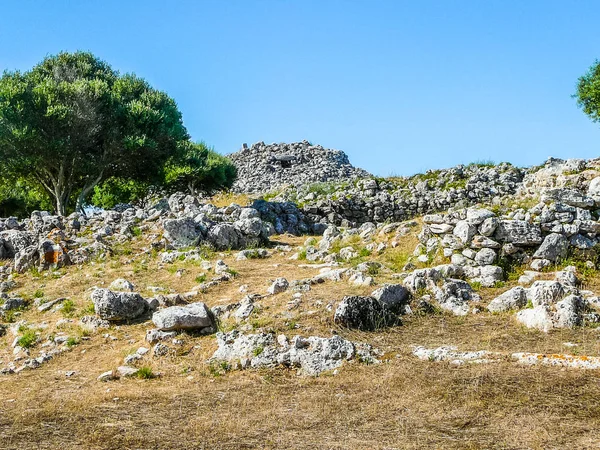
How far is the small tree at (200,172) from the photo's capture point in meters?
39.4

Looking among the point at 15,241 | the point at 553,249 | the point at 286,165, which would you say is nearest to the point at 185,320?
the point at 553,249

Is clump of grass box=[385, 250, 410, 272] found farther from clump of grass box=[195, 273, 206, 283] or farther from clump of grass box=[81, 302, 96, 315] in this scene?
clump of grass box=[81, 302, 96, 315]

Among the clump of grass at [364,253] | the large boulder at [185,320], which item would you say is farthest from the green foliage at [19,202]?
the large boulder at [185,320]

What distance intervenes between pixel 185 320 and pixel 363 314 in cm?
296

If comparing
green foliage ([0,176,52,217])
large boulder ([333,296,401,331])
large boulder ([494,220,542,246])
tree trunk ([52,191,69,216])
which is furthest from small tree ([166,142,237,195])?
large boulder ([333,296,401,331])

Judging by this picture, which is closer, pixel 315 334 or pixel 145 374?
pixel 145 374

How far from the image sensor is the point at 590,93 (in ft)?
108

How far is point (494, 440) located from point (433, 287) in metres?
5.10

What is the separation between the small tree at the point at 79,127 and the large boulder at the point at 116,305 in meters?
16.1

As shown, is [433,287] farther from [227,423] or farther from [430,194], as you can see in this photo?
[430,194]

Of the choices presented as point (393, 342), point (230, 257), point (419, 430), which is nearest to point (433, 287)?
point (393, 342)

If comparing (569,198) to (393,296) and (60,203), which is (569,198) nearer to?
(393,296)

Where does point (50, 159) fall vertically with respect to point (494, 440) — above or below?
above

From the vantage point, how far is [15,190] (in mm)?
41688
